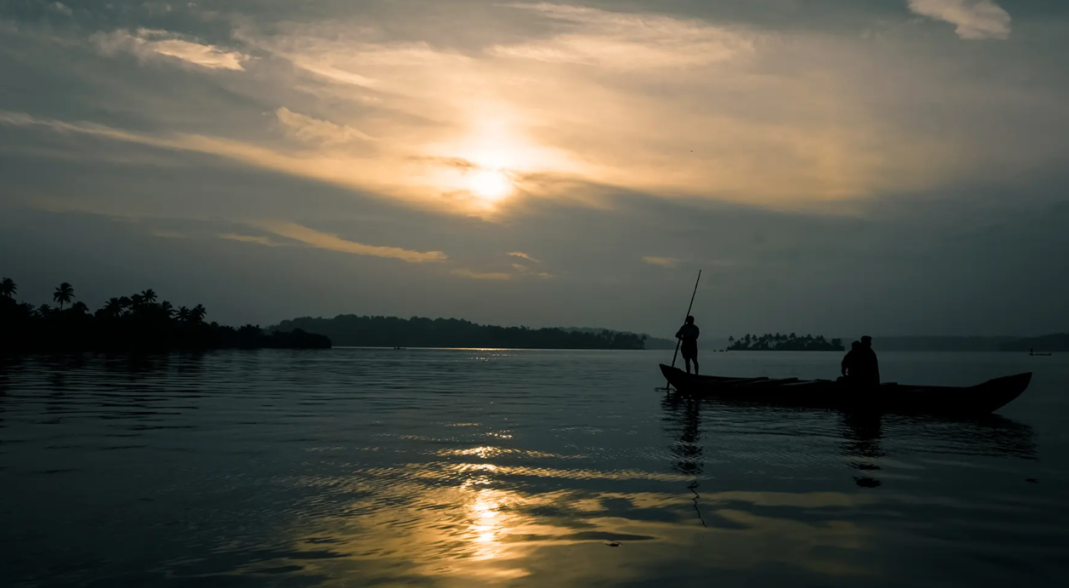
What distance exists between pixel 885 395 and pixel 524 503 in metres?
20.6

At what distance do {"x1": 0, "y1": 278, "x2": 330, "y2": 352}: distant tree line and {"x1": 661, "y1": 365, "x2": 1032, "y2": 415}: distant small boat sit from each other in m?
116

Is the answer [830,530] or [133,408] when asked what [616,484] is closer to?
[830,530]

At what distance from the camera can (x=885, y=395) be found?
1035 inches

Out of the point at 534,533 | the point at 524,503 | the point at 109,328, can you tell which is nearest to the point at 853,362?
the point at 524,503

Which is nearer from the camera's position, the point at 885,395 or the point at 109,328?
the point at 885,395

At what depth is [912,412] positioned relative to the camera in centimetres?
2589

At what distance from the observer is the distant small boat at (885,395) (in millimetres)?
24844

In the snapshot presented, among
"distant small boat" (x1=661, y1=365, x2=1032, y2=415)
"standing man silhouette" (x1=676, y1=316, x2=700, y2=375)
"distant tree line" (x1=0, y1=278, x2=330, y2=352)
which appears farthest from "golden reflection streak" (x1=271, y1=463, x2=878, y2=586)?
"distant tree line" (x1=0, y1=278, x2=330, y2=352)

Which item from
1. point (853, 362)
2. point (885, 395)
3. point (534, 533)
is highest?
point (853, 362)

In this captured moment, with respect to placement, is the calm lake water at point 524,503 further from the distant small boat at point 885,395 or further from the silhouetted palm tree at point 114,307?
the silhouetted palm tree at point 114,307

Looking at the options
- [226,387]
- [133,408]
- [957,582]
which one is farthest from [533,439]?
[226,387]

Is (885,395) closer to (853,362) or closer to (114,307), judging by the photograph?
(853,362)

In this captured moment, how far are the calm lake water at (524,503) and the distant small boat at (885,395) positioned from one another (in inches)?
159

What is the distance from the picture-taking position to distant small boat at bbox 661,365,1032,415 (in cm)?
2484
